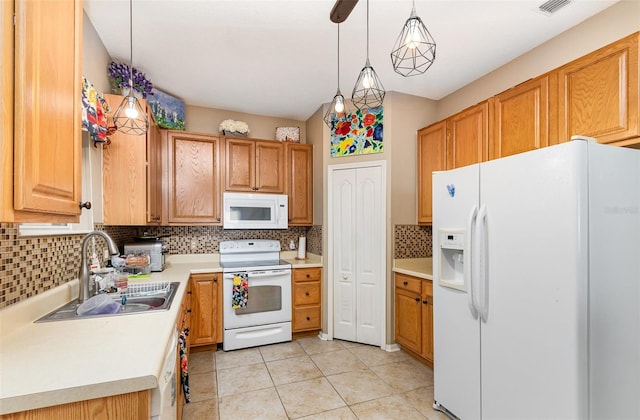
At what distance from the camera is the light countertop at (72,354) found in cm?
81

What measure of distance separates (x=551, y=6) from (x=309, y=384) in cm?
302

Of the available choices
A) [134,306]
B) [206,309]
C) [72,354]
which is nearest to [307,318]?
[206,309]

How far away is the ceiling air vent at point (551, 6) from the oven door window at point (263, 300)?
300cm

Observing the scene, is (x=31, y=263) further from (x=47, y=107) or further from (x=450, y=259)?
(x=450, y=259)

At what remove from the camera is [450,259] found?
2.08 m

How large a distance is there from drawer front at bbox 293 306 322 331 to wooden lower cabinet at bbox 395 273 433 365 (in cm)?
85

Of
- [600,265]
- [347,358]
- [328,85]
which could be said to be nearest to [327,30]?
[328,85]

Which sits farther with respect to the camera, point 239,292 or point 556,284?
point 239,292

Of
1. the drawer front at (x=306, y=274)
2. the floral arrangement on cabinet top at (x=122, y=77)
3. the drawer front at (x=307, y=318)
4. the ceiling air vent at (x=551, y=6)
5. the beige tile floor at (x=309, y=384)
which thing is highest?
the ceiling air vent at (x=551, y=6)

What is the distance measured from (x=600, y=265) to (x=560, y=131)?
886mm

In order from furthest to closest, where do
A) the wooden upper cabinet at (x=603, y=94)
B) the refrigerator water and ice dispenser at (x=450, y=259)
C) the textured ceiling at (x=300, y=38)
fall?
the refrigerator water and ice dispenser at (x=450, y=259), the textured ceiling at (x=300, y=38), the wooden upper cabinet at (x=603, y=94)

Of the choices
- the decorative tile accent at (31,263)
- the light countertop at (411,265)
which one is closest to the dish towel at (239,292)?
the decorative tile accent at (31,263)

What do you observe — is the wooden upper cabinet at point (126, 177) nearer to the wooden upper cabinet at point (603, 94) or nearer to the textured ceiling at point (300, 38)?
the textured ceiling at point (300, 38)

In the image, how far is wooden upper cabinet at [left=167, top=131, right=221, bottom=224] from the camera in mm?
3145
